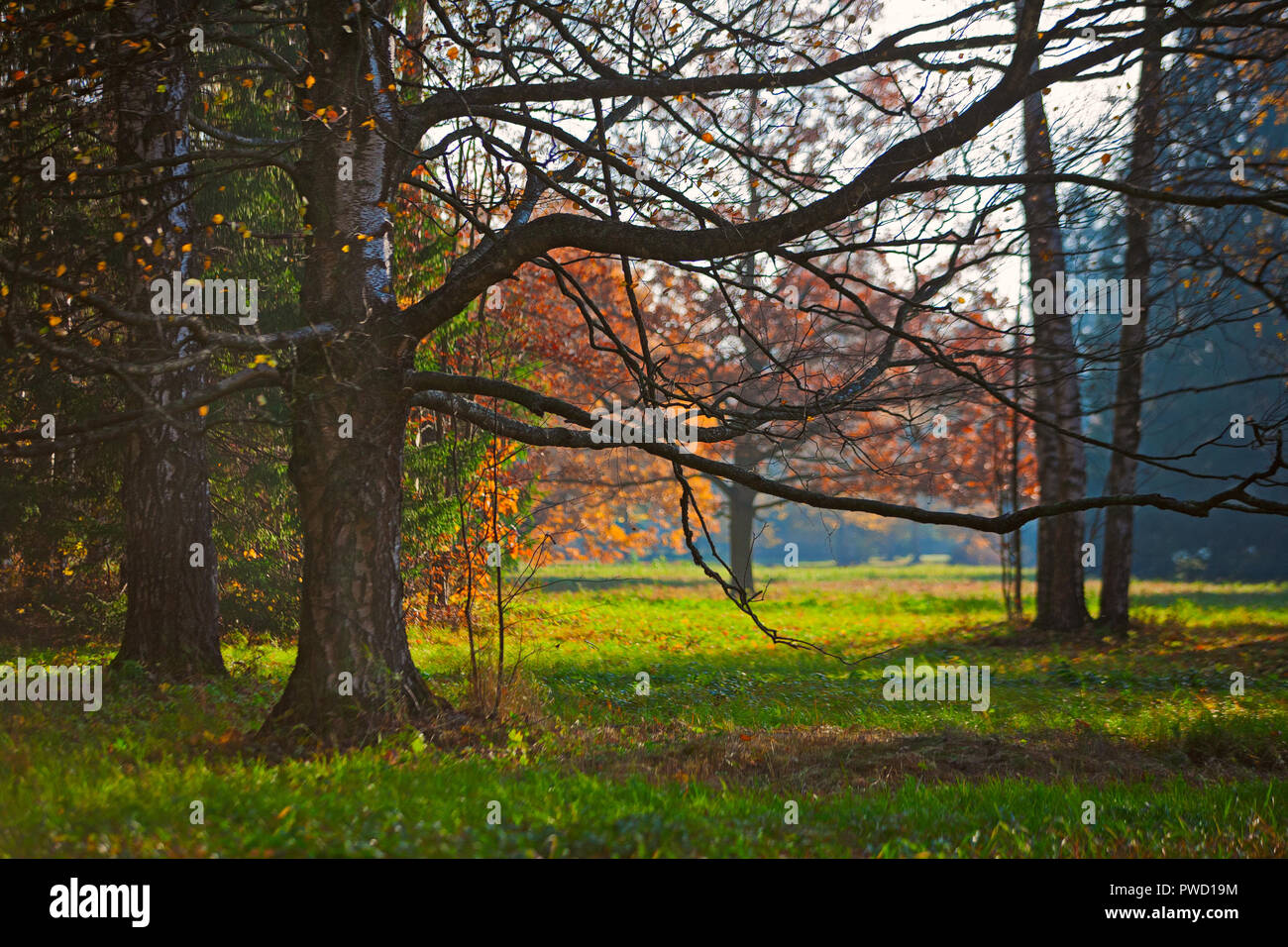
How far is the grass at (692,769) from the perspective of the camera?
4.72m

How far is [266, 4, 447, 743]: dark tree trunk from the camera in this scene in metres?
6.92

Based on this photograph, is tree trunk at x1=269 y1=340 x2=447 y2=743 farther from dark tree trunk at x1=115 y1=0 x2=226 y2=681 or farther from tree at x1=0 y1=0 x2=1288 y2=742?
dark tree trunk at x1=115 y1=0 x2=226 y2=681

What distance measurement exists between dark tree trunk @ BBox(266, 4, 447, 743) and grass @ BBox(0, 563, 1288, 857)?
546 millimetres

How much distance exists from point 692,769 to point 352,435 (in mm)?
3469

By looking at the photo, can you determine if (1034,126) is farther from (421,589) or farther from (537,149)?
(421,589)

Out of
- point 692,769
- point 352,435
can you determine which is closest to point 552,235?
point 352,435

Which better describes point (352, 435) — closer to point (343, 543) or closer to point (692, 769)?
point (343, 543)

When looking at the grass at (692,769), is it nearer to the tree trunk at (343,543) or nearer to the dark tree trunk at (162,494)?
the tree trunk at (343,543)

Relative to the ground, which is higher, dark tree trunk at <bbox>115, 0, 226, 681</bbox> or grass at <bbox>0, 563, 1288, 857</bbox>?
dark tree trunk at <bbox>115, 0, 226, 681</bbox>

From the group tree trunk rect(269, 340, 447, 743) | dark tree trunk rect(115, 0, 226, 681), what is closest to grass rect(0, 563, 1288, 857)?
tree trunk rect(269, 340, 447, 743)

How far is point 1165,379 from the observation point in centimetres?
3738

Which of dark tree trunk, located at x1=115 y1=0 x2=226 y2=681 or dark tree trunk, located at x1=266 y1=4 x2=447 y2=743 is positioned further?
dark tree trunk, located at x1=115 y1=0 x2=226 y2=681

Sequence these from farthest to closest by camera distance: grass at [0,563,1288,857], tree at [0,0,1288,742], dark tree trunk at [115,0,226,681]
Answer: dark tree trunk at [115,0,226,681]
tree at [0,0,1288,742]
grass at [0,563,1288,857]
